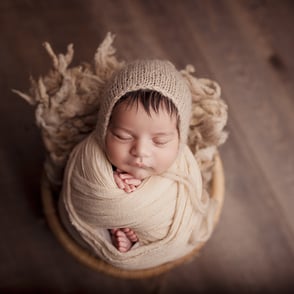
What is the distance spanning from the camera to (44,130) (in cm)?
105

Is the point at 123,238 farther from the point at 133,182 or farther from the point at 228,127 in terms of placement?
the point at 228,127

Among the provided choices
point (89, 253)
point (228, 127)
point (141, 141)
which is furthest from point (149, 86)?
point (228, 127)

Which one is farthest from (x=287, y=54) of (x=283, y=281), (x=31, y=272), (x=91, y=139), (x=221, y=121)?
(x=31, y=272)

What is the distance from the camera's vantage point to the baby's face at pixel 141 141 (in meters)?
0.85

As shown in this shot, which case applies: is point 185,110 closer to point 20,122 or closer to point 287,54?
point 20,122

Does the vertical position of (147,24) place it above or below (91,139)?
above

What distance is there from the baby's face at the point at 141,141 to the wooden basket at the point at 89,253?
255 millimetres

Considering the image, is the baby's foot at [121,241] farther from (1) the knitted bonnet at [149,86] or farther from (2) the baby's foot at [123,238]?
(1) the knitted bonnet at [149,86]

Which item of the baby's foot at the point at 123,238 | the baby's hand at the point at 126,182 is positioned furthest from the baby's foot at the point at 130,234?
the baby's hand at the point at 126,182

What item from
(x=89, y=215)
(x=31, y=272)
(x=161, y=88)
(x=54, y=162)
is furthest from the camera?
(x=31, y=272)

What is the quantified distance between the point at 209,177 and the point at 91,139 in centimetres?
33

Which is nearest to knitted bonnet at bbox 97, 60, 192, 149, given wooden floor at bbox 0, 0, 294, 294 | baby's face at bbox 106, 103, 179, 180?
baby's face at bbox 106, 103, 179, 180

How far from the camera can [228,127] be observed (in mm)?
1420

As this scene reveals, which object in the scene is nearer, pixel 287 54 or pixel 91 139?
pixel 91 139
